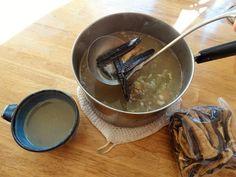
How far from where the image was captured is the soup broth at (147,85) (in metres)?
0.50

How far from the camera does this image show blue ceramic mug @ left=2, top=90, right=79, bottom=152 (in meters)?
0.46

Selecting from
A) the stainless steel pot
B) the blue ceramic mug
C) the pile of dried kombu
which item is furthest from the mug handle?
the pile of dried kombu

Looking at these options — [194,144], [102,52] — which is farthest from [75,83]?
[194,144]

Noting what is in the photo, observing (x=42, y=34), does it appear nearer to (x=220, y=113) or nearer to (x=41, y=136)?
(x=41, y=136)

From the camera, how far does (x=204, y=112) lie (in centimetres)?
50

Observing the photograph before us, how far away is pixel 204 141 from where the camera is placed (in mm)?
453

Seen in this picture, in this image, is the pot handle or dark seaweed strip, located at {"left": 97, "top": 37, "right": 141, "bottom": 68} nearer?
the pot handle

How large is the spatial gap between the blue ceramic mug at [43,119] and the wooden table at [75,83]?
41mm

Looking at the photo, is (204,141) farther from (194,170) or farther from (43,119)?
(43,119)

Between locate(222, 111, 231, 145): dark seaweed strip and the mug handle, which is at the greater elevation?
locate(222, 111, 231, 145): dark seaweed strip

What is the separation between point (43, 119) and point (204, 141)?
0.28 m

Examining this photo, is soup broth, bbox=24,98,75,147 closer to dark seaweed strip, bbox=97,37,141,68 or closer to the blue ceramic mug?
the blue ceramic mug

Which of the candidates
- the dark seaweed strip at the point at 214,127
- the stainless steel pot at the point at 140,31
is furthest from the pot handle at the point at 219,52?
the dark seaweed strip at the point at 214,127

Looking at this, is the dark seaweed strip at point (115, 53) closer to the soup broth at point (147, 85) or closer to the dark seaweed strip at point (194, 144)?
the soup broth at point (147, 85)
